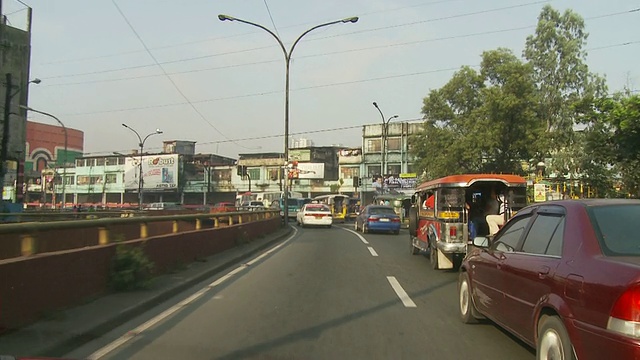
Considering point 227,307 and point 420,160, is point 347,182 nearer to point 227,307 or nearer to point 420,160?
point 420,160

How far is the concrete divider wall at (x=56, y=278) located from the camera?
5.48 meters

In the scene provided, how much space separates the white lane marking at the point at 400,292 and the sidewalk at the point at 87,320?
3929mm

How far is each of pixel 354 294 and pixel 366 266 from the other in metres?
4.20

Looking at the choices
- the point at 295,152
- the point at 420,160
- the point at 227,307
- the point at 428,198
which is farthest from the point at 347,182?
the point at 227,307

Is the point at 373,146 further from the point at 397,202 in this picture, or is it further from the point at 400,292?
the point at 400,292

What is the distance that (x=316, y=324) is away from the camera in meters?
6.97

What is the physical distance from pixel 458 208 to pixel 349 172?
212 ft

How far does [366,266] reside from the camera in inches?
532

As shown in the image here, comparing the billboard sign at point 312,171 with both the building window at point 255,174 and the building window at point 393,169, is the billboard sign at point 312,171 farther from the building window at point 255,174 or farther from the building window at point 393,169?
the building window at point 393,169

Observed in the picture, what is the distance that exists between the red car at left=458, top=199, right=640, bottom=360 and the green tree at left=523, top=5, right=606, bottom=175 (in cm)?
3379

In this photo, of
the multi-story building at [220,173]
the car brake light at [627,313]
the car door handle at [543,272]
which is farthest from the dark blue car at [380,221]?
the multi-story building at [220,173]

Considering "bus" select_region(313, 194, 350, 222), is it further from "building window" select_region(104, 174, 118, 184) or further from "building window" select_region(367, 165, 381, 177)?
"building window" select_region(104, 174, 118, 184)

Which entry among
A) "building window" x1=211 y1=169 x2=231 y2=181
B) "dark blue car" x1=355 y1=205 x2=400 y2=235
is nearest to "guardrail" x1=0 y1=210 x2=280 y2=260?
"dark blue car" x1=355 y1=205 x2=400 y2=235

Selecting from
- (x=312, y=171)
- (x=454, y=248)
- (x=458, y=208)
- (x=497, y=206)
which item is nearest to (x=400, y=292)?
(x=454, y=248)
